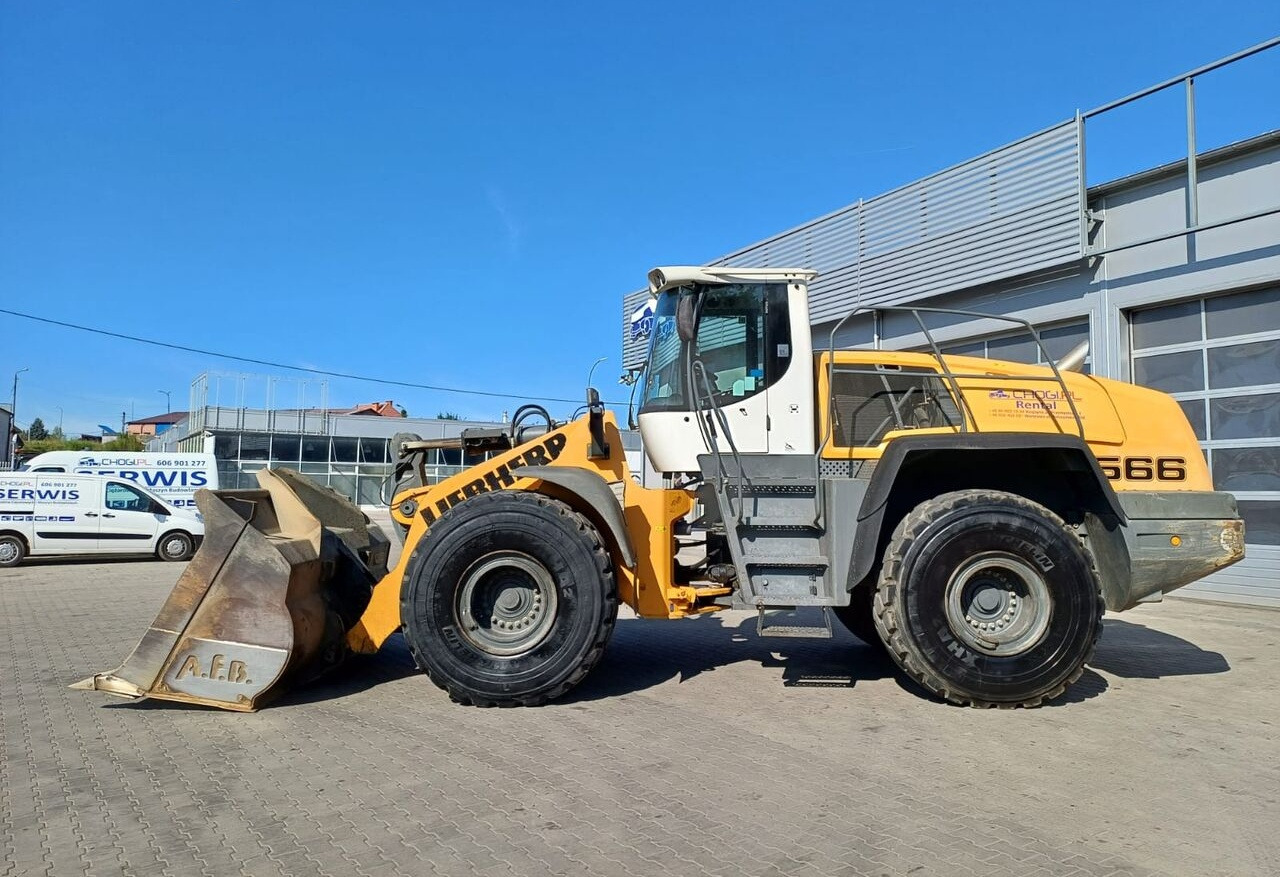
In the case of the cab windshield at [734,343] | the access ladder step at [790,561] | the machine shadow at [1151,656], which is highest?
the cab windshield at [734,343]

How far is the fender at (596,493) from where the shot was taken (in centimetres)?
563

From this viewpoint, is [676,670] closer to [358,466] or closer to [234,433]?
[358,466]

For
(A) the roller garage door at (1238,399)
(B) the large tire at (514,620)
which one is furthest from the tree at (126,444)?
(A) the roller garage door at (1238,399)

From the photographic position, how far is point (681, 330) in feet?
19.1

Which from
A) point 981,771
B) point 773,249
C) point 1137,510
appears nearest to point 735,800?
point 981,771

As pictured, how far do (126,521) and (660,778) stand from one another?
16049mm

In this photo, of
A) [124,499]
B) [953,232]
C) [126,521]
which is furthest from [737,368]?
[124,499]

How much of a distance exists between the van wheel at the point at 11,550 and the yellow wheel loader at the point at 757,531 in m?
13.1

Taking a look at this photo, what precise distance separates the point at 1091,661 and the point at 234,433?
112 feet

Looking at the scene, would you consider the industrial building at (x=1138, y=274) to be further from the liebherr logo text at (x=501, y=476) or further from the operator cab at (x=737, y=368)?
the liebherr logo text at (x=501, y=476)

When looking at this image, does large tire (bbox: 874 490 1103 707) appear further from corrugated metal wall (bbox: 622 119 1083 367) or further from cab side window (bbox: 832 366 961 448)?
corrugated metal wall (bbox: 622 119 1083 367)

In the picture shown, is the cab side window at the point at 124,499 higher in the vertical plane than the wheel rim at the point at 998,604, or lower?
higher

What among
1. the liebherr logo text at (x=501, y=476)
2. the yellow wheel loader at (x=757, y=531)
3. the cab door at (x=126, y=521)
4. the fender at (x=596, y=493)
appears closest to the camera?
the yellow wheel loader at (x=757, y=531)

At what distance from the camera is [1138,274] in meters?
11.0
